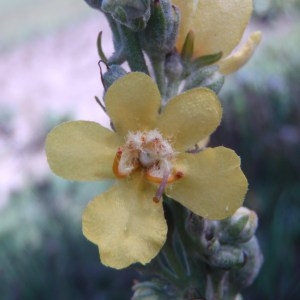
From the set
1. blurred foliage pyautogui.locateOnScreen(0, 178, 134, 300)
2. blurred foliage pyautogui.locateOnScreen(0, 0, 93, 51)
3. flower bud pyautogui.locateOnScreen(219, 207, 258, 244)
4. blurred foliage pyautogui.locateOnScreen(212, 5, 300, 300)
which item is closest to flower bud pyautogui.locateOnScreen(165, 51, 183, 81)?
flower bud pyautogui.locateOnScreen(219, 207, 258, 244)

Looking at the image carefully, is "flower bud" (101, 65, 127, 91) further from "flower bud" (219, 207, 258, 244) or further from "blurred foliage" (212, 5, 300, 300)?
"blurred foliage" (212, 5, 300, 300)

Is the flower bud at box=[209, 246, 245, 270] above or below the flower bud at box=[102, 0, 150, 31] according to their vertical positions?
below

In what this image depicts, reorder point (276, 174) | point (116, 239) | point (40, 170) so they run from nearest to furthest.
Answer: point (116, 239)
point (276, 174)
point (40, 170)

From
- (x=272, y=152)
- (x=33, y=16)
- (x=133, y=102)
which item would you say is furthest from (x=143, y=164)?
(x=33, y=16)

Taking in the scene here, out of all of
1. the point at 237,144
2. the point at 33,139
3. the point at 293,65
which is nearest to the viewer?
the point at 237,144

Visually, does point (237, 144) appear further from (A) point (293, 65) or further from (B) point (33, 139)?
(B) point (33, 139)

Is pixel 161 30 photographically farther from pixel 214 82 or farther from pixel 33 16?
pixel 33 16

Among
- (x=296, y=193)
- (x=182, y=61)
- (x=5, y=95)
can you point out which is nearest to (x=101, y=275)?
(x=296, y=193)
